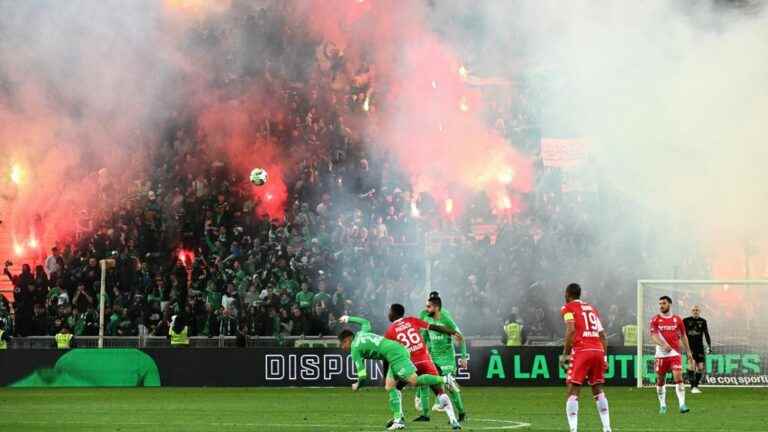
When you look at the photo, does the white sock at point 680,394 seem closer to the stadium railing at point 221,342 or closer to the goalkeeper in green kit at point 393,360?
the goalkeeper in green kit at point 393,360

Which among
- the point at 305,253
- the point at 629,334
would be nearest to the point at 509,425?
the point at 629,334

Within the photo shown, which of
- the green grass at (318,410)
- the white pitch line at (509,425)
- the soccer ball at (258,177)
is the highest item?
the soccer ball at (258,177)

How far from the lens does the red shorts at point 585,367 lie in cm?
1631

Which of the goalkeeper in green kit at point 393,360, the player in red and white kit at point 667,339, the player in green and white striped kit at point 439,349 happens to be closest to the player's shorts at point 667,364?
the player in red and white kit at point 667,339

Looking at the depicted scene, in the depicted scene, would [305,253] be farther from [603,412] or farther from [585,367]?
[603,412]

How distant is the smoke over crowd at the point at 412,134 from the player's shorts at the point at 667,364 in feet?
22.7

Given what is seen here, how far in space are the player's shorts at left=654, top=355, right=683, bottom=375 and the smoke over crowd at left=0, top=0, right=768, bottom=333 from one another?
6932mm

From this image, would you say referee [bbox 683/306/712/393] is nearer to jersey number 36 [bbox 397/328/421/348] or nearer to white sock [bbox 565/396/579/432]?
jersey number 36 [bbox 397/328/421/348]

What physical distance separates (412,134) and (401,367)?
762 inches

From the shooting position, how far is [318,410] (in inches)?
884

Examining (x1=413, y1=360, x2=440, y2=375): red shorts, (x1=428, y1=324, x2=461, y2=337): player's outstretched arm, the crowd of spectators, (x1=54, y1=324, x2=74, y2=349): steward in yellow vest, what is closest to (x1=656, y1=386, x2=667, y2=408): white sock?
(x1=428, y1=324, x2=461, y2=337): player's outstretched arm

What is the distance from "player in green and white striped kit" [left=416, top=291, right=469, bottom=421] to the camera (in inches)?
792

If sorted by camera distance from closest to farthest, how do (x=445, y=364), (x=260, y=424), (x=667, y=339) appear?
(x=260, y=424) → (x=445, y=364) → (x=667, y=339)

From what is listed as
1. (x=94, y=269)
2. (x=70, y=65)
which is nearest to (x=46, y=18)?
(x=70, y=65)
